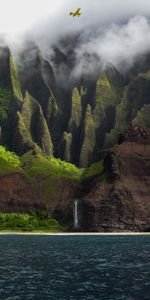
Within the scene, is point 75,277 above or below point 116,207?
below

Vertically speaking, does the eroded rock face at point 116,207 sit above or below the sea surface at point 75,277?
above

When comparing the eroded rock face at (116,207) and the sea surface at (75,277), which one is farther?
the eroded rock face at (116,207)

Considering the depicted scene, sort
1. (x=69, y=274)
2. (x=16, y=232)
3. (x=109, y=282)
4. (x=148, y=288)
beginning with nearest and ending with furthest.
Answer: (x=148, y=288)
(x=109, y=282)
(x=69, y=274)
(x=16, y=232)

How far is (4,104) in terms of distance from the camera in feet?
305

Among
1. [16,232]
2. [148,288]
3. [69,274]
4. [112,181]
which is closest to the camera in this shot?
[148,288]

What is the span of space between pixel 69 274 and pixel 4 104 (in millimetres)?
41971

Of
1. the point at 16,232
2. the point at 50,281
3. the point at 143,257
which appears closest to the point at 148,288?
the point at 50,281

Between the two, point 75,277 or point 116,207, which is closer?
point 75,277

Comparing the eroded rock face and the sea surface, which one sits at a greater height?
the eroded rock face

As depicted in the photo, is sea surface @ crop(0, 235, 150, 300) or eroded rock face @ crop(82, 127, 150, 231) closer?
A: sea surface @ crop(0, 235, 150, 300)

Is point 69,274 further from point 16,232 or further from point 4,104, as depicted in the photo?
point 16,232

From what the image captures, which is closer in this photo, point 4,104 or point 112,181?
point 4,104

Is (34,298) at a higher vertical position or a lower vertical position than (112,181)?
lower

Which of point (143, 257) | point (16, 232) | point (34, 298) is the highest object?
point (16, 232)
